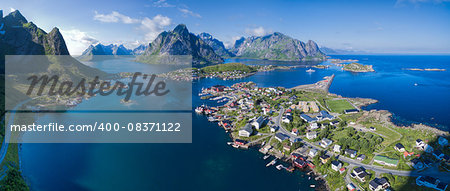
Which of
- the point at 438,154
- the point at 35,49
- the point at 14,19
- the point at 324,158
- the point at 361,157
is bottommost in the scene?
the point at 324,158

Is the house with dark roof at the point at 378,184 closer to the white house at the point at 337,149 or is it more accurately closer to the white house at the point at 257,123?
the white house at the point at 337,149

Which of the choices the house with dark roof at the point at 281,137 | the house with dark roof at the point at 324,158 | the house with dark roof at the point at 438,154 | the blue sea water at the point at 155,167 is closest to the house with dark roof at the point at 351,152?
the house with dark roof at the point at 324,158

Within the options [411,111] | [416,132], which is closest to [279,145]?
[416,132]

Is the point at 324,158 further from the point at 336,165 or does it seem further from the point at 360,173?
the point at 360,173

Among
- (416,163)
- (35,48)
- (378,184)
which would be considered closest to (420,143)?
(416,163)

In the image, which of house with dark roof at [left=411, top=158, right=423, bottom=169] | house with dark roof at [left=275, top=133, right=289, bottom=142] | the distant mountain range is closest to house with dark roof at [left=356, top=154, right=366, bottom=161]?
house with dark roof at [left=411, top=158, right=423, bottom=169]

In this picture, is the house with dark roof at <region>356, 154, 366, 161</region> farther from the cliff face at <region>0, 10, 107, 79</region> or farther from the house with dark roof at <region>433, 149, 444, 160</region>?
the cliff face at <region>0, 10, 107, 79</region>
